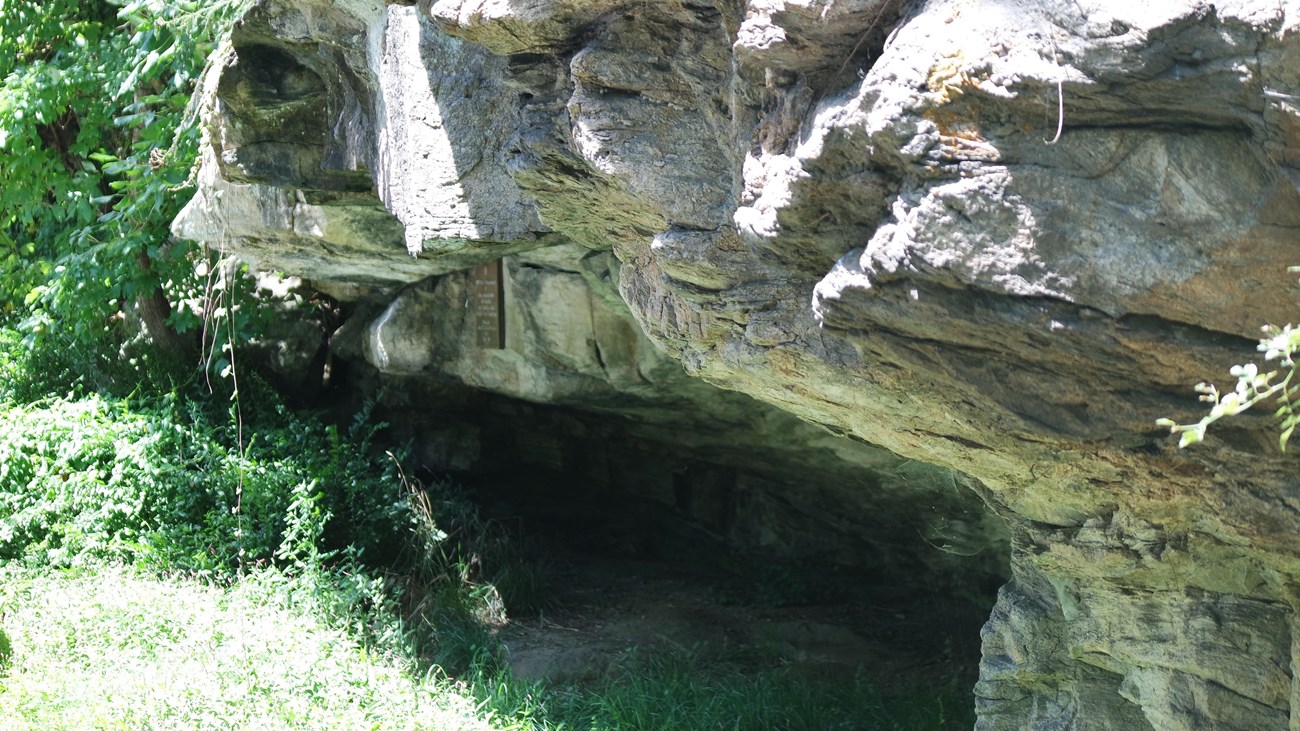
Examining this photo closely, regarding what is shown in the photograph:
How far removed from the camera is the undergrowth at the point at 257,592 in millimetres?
4746

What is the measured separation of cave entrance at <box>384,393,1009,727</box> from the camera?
594 cm

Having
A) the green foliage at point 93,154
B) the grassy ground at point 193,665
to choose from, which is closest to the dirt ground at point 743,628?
the grassy ground at point 193,665

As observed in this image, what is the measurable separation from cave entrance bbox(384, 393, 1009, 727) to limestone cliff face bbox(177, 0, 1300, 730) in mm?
1947

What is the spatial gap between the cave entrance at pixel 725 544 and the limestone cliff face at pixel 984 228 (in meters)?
1.95

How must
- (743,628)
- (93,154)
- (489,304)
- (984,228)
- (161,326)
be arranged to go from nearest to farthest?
(984,228) < (489,304) < (743,628) < (93,154) < (161,326)

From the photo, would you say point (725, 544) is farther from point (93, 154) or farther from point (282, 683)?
point (93, 154)

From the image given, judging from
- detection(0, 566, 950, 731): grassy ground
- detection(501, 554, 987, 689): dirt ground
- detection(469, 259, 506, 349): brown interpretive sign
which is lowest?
detection(501, 554, 987, 689): dirt ground

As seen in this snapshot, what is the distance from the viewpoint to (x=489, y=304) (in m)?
6.34

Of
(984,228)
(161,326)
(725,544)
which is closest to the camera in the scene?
(984,228)

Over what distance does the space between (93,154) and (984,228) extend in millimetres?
6548

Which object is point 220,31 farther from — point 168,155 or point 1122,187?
point 1122,187

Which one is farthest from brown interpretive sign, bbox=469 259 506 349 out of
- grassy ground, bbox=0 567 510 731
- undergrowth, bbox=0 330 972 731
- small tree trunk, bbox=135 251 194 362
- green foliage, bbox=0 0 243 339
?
small tree trunk, bbox=135 251 194 362

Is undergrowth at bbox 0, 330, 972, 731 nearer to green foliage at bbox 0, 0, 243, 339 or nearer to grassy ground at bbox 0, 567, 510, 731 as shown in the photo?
grassy ground at bbox 0, 567, 510, 731

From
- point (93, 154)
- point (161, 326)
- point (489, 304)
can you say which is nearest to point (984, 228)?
point (489, 304)
